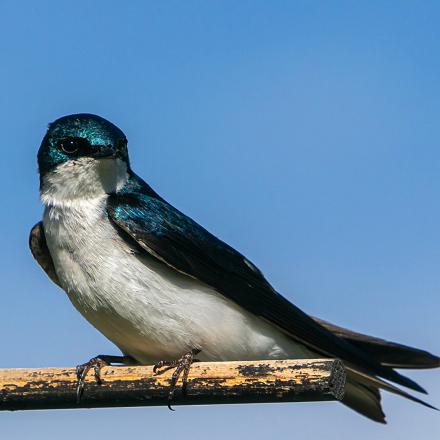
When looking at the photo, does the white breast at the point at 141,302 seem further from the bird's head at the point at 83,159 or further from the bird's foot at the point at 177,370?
the bird's foot at the point at 177,370

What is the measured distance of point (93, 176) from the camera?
4309mm

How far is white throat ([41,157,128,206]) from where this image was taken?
4.29 m

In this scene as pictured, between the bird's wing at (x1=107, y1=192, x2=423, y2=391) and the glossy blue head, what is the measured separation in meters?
0.19

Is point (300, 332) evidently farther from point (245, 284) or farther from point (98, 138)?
point (98, 138)

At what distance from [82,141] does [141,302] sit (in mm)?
764

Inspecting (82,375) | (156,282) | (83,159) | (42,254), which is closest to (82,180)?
(83,159)

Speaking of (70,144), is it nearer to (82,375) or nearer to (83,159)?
(83,159)

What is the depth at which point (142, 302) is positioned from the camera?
3.96m

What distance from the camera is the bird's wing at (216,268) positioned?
408cm

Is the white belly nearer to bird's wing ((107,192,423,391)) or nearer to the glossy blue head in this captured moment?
bird's wing ((107,192,423,391))

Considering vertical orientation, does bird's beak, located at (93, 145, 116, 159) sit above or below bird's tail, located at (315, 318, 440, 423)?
above

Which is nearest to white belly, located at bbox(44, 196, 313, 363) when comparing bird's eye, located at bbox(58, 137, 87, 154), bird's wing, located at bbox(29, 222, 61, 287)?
bird's wing, located at bbox(29, 222, 61, 287)

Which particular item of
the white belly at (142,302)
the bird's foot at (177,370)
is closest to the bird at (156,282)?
the white belly at (142,302)

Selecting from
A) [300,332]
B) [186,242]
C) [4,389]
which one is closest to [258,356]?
[300,332]
